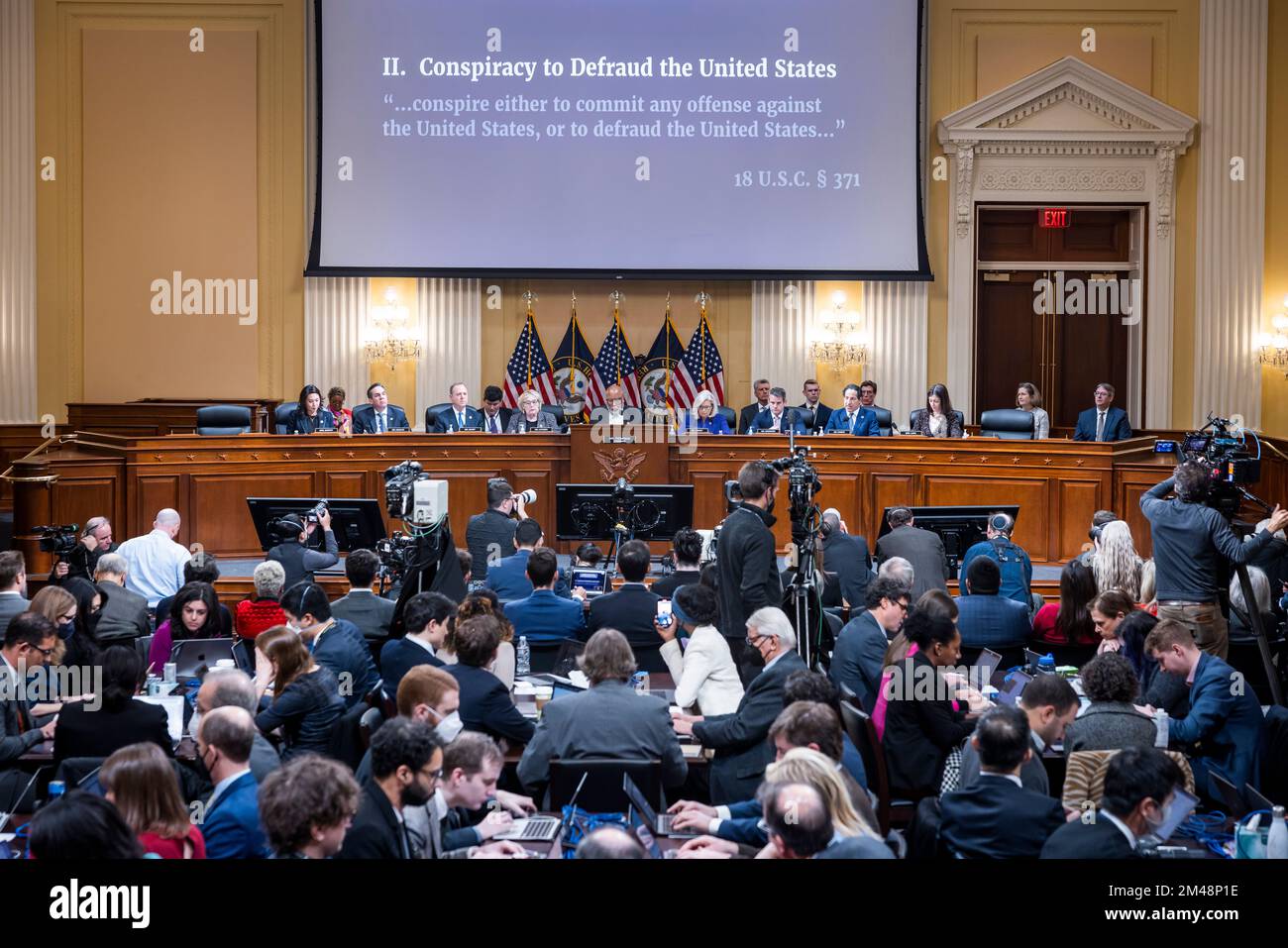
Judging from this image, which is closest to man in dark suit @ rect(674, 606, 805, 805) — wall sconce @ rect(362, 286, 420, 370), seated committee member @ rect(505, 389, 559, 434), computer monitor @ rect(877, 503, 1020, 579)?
computer monitor @ rect(877, 503, 1020, 579)

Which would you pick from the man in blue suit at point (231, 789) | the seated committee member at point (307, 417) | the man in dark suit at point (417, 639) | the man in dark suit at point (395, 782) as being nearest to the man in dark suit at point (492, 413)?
the seated committee member at point (307, 417)

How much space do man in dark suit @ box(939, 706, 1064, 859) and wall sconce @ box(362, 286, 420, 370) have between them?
36.5 ft

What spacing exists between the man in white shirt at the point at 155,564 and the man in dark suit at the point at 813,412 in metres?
5.82

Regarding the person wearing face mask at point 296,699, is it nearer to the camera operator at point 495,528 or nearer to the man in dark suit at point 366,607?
the man in dark suit at point 366,607

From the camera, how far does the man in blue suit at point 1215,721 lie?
210 inches

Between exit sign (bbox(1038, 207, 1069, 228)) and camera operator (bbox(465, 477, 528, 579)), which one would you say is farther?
exit sign (bbox(1038, 207, 1069, 228))

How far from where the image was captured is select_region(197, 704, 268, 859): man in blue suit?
13.6 feet

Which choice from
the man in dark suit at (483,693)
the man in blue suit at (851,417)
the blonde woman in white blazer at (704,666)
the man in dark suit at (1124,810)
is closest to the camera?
the man in dark suit at (1124,810)

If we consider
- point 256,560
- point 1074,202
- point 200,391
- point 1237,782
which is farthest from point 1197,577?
point 200,391

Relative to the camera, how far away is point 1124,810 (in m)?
3.85

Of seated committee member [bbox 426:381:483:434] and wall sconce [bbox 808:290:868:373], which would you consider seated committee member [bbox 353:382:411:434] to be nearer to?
seated committee member [bbox 426:381:483:434]

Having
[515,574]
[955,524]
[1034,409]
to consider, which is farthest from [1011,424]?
[515,574]
